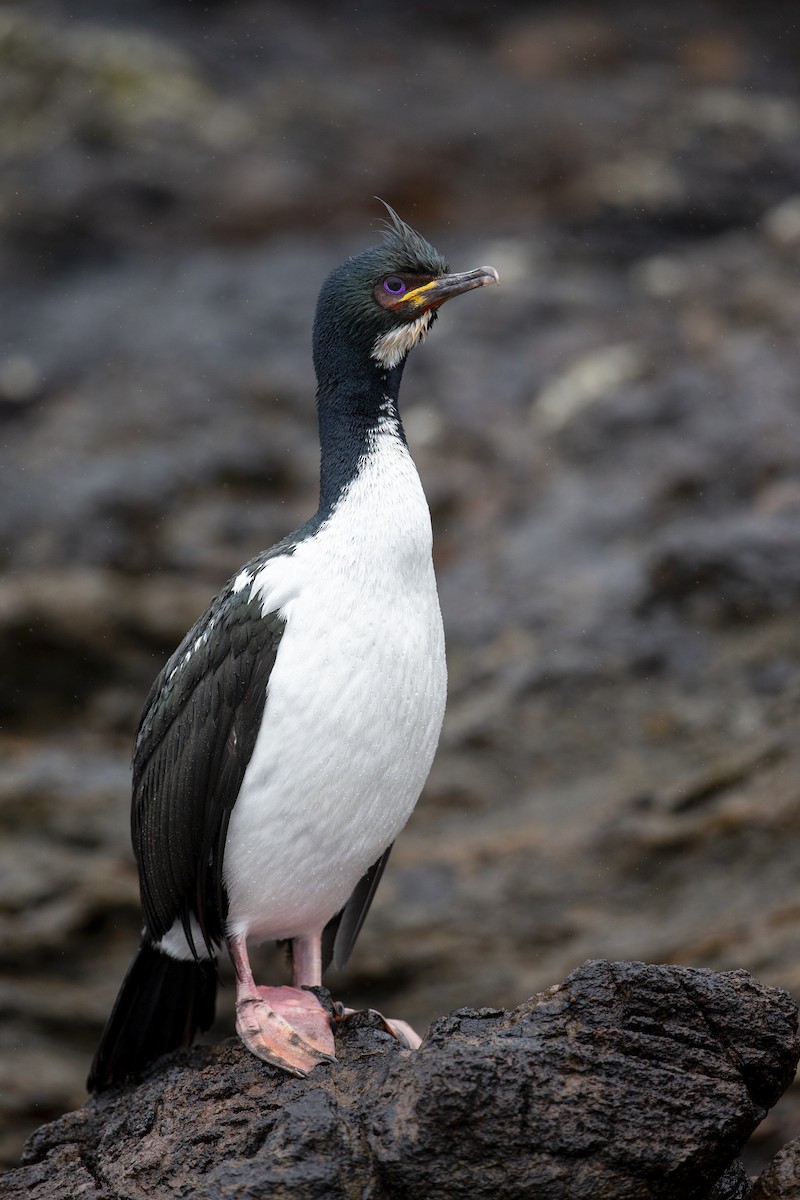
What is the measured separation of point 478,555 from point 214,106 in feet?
16.4

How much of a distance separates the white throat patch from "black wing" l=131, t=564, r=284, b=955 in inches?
42.6

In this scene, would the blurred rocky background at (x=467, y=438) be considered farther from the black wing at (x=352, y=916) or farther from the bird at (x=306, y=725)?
the bird at (x=306, y=725)

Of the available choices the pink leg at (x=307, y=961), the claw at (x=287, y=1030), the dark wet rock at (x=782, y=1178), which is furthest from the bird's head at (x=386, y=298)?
the dark wet rock at (x=782, y=1178)

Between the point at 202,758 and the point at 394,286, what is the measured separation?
6.45 feet

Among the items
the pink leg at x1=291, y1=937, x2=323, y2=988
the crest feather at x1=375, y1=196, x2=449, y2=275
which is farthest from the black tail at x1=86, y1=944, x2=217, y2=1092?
the crest feather at x1=375, y1=196, x2=449, y2=275

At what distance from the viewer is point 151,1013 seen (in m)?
4.96

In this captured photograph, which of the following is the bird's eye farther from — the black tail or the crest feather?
the black tail

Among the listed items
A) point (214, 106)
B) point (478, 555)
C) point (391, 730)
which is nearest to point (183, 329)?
point (214, 106)

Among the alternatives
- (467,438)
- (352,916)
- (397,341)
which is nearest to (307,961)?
(352,916)

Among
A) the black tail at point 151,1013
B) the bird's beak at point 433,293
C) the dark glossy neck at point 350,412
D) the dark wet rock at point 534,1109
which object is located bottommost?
the dark wet rock at point 534,1109

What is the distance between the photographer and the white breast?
4512 millimetres

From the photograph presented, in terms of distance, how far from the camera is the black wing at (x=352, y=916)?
5336mm

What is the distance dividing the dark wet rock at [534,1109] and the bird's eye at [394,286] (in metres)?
2.64

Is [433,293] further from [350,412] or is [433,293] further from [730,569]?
[730,569]
